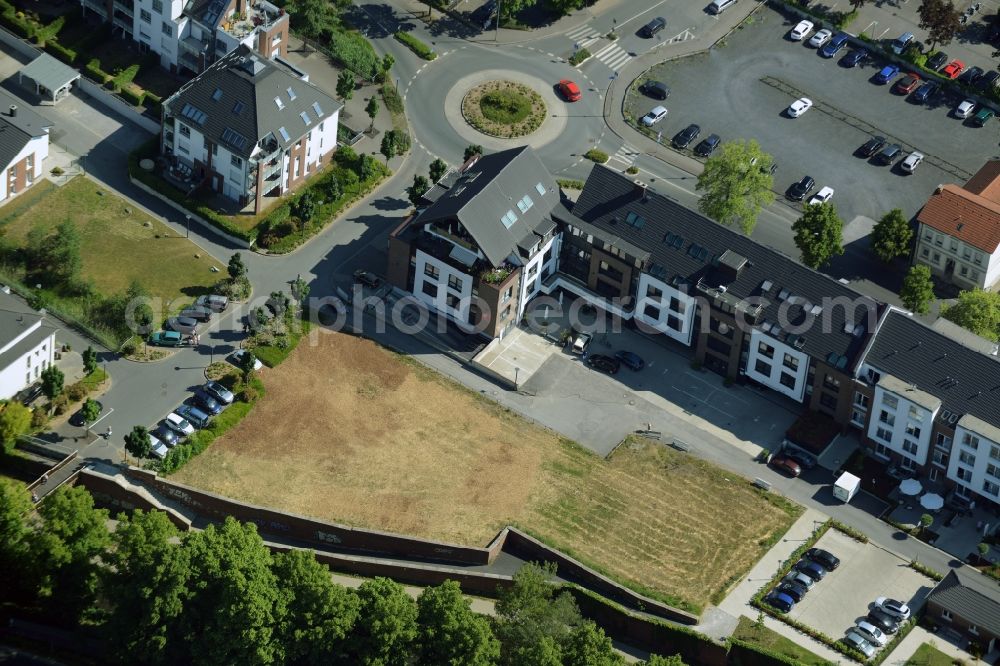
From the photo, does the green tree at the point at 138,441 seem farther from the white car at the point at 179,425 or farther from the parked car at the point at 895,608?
the parked car at the point at 895,608

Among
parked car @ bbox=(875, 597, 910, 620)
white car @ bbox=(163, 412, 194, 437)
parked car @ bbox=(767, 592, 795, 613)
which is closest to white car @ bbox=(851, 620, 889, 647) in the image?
parked car @ bbox=(875, 597, 910, 620)

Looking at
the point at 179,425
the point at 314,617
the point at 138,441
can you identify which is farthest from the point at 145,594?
the point at 179,425

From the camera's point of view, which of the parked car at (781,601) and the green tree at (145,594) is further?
the parked car at (781,601)

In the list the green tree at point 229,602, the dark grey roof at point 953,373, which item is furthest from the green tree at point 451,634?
the dark grey roof at point 953,373

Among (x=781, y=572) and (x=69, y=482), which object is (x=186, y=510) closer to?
(x=69, y=482)

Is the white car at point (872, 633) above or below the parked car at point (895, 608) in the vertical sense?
below

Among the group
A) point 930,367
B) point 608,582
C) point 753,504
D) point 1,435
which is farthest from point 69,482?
point 930,367
